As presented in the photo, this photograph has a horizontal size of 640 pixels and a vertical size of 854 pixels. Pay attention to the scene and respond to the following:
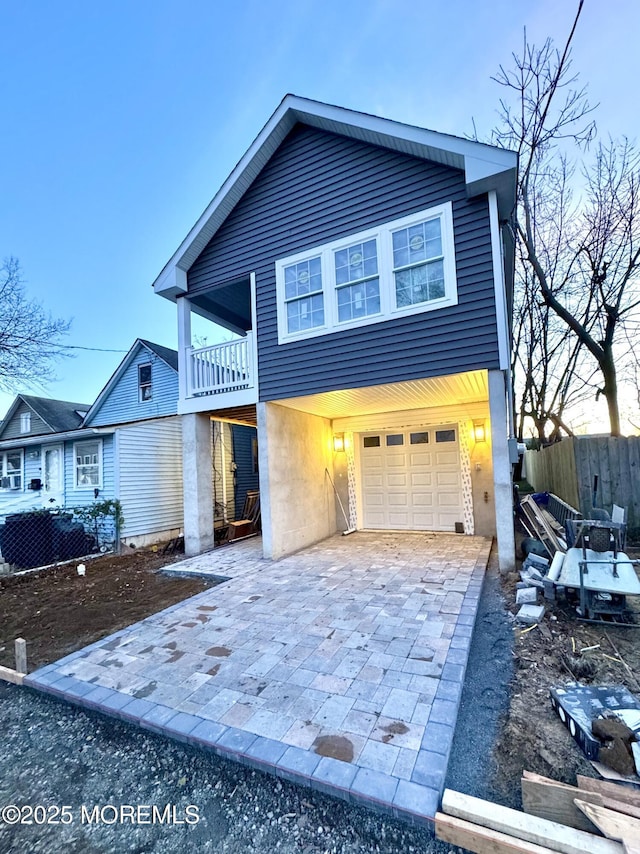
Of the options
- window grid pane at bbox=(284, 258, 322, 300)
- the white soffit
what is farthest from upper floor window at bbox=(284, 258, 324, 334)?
the white soffit

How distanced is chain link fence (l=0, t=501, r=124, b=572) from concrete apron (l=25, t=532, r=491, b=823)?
4785mm

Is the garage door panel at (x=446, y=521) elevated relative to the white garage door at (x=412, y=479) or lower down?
lower down

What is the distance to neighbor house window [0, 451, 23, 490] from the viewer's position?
35.8 feet

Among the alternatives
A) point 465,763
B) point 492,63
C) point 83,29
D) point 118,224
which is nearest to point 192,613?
point 465,763

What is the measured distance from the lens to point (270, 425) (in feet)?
22.9

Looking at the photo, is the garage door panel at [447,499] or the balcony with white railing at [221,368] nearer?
the balcony with white railing at [221,368]

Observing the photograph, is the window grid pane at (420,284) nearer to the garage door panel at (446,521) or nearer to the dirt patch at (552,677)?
the dirt patch at (552,677)

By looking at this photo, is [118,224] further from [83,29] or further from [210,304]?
[210,304]

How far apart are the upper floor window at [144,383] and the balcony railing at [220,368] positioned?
20.3 ft

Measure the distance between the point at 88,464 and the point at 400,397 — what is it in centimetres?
768

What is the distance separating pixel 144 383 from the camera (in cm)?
1316

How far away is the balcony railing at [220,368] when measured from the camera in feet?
23.9

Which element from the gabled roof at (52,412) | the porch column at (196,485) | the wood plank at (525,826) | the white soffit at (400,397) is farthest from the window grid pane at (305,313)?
the gabled roof at (52,412)

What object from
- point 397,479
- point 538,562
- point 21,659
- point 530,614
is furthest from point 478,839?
point 397,479
